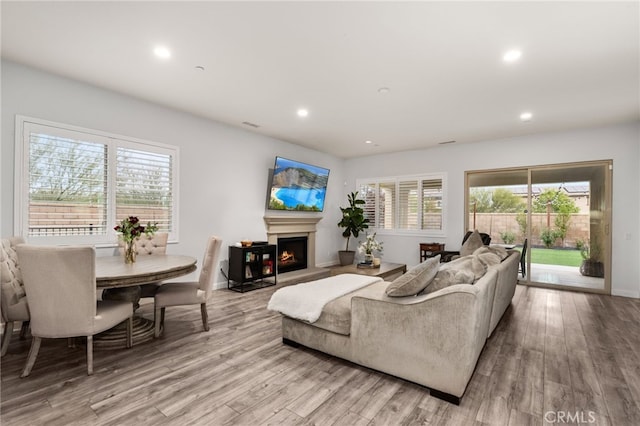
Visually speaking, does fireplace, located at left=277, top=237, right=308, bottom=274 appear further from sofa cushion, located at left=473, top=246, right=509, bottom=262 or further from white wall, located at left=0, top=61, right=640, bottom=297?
sofa cushion, located at left=473, top=246, right=509, bottom=262

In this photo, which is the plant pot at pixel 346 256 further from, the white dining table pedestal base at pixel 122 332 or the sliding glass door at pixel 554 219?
the white dining table pedestal base at pixel 122 332

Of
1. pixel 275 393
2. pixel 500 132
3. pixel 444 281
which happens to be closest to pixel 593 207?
pixel 500 132

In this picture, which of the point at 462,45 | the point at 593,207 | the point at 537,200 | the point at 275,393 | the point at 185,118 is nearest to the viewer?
the point at 275,393

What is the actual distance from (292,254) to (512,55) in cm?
511

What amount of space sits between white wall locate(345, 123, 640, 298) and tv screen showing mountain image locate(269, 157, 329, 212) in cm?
161

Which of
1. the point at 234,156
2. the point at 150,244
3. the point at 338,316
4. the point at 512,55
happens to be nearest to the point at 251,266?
the point at 150,244

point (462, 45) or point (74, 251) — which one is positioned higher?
point (462, 45)

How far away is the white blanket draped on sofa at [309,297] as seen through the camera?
2578 mm

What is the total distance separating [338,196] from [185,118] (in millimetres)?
4238

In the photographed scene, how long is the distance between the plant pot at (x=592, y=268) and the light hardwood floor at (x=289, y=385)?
2.27m

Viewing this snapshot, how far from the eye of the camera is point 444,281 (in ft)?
7.57

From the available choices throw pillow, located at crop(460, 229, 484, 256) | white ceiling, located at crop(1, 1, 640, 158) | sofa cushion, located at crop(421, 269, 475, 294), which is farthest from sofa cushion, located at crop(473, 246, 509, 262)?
white ceiling, located at crop(1, 1, 640, 158)

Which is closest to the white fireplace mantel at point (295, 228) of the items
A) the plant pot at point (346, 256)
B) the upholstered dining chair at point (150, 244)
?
the plant pot at point (346, 256)

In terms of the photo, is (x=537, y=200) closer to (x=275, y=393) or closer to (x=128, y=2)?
(x=275, y=393)
